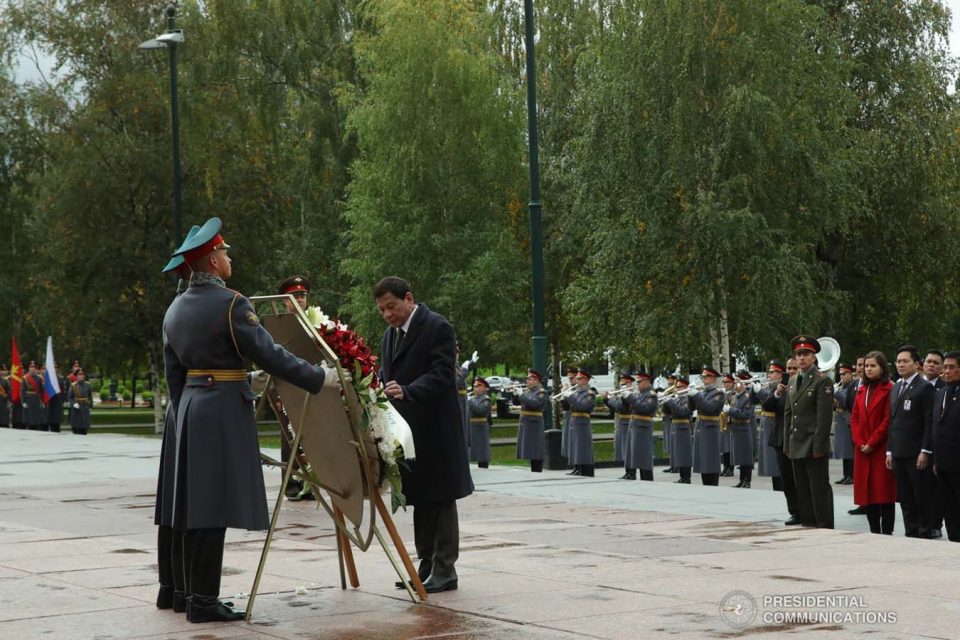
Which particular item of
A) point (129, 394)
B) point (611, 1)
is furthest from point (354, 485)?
point (129, 394)

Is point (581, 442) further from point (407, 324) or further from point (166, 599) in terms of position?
point (166, 599)

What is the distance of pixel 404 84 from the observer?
34906mm

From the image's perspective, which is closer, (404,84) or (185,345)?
(185,345)

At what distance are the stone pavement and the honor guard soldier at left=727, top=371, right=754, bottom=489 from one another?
19.1 ft

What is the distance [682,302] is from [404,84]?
30.9 feet

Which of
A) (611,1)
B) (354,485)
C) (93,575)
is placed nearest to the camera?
(354,485)

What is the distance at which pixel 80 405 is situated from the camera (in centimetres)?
3394

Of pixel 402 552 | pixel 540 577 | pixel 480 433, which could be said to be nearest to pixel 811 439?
pixel 540 577

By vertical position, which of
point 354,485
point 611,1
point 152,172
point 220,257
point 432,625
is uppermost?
point 611,1

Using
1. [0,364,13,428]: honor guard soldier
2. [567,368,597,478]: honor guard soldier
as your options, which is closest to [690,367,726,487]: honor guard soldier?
[567,368,597,478]: honor guard soldier

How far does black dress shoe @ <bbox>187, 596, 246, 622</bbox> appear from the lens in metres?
7.42

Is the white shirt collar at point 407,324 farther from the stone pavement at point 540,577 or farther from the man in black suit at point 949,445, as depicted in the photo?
the man in black suit at point 949,445

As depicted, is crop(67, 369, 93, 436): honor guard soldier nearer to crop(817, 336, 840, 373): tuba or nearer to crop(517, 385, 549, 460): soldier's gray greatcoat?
crop(517, 385, 549, 460): soldier's gray greatcoat

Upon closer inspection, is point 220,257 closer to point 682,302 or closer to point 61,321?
point 682,302
